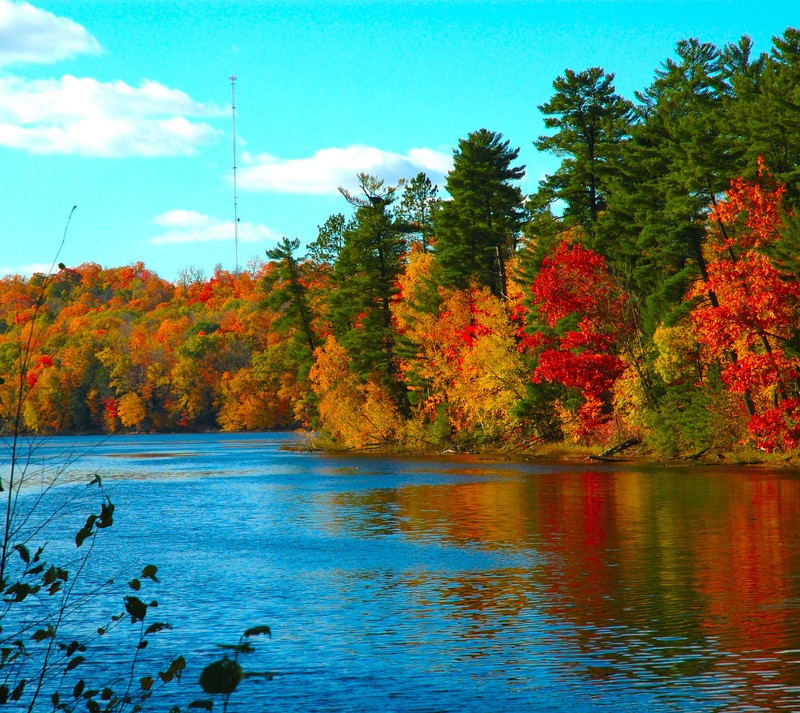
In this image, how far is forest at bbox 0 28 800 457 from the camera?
42781 millimetres

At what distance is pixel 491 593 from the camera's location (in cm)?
1847

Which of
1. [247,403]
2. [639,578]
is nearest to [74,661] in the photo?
[639,578]

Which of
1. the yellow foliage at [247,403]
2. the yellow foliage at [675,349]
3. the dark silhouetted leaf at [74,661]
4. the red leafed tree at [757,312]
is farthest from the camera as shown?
the yellow foliage at [247,403]

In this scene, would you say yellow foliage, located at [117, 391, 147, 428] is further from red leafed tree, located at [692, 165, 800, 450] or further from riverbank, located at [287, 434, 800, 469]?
red leafed tree, located at [692, 165, 800, 450]

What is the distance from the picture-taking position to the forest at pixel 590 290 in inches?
1684

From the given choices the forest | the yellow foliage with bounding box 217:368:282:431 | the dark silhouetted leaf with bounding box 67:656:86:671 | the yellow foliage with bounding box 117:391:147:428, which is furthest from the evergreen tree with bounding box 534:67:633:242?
the yellow foliage with bounding box 117:391:147:428

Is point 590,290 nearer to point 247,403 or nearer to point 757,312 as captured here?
point 757,312

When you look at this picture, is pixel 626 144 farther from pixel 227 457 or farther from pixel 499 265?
pixel 227 457

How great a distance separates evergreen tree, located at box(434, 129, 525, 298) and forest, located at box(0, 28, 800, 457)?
0.15 metres

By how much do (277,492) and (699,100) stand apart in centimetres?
3262

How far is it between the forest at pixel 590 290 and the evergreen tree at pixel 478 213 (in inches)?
5.8

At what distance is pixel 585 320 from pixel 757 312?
13.9 m

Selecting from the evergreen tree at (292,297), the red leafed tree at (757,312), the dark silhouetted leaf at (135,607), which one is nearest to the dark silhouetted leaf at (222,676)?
the dark silhouetted leaf at (135,607)

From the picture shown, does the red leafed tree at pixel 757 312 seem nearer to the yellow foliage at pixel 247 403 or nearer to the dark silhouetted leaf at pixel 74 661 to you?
the dark silhouetted leaf at pixel 74 661
